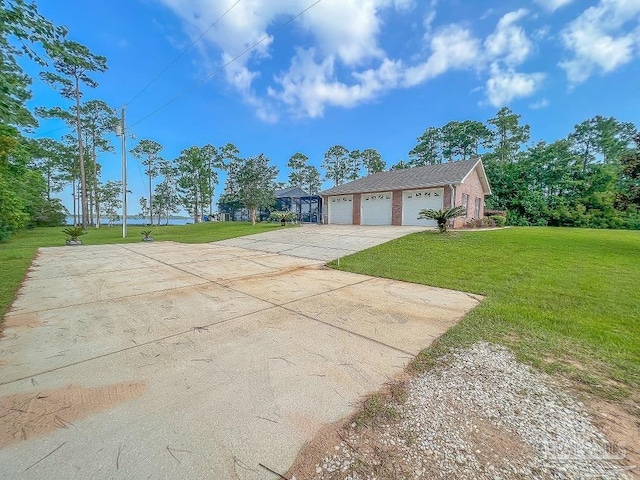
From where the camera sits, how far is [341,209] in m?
22.1

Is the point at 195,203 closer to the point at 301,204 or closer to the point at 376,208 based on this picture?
the point at 301,204

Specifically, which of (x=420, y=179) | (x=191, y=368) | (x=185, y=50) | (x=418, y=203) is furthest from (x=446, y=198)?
(x=191, y=368)

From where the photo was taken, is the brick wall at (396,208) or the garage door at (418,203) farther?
the brick wall at (396,208)

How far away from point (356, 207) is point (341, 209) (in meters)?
1.73

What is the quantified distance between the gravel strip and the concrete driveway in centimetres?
34

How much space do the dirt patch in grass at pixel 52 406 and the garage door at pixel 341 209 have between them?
1973 cm

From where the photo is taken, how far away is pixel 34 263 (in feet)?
28.5

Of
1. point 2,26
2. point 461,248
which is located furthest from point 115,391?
point 461,248

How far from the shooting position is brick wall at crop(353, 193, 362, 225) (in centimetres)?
2052

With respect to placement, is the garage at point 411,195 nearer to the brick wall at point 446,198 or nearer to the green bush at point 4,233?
the brick wall at point 446,198

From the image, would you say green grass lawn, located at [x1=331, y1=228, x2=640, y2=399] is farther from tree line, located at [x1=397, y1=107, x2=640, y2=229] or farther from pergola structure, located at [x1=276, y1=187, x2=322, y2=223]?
pergola structure, located at [x1=276, y1=187, x2=322, y2=223]

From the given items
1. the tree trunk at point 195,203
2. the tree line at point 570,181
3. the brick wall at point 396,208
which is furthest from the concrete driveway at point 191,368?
the tree trunk at point 195,203

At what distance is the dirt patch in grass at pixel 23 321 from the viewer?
3654mm

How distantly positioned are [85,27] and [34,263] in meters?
7.63
